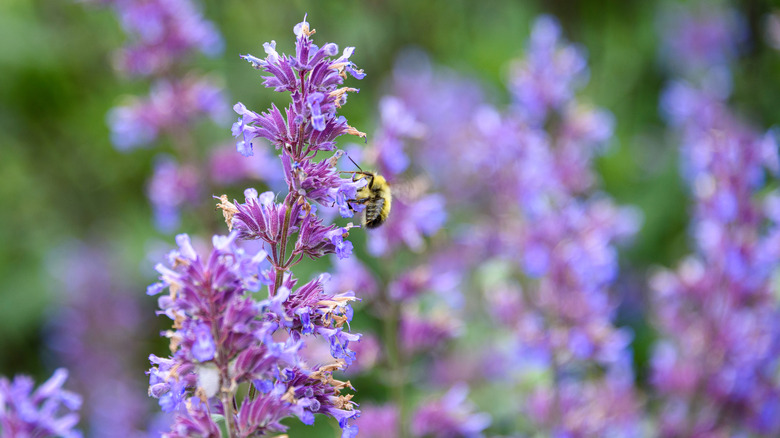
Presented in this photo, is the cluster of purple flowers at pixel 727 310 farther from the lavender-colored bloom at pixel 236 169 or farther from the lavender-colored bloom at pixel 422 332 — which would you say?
the lavender-colored bloom at pixel 236 169

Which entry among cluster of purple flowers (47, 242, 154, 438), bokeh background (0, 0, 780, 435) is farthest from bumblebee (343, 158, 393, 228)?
cluster of purple flowers (47, 242, 154, 438)

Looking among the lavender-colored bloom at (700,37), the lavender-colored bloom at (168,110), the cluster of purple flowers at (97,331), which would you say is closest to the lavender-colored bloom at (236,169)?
the lavender-colored bloom at (168,110)

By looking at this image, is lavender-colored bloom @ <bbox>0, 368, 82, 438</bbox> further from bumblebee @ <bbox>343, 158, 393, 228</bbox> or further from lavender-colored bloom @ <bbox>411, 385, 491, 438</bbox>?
lavender-colored bloom @ <bbox>411, 385, 491, 438</bbox>

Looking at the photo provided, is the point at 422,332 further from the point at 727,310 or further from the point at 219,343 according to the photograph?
the point at 727,310

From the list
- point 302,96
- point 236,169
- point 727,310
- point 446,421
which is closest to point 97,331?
point 236,169

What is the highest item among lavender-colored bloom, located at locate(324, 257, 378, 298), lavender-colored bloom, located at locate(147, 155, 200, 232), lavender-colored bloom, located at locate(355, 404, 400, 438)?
lavender-colored bloom, located at locate(147, 155, 200, 232)

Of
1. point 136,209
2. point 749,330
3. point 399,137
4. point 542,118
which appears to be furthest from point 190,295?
point 136,209

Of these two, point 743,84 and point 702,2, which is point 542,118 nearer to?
point 743,84
